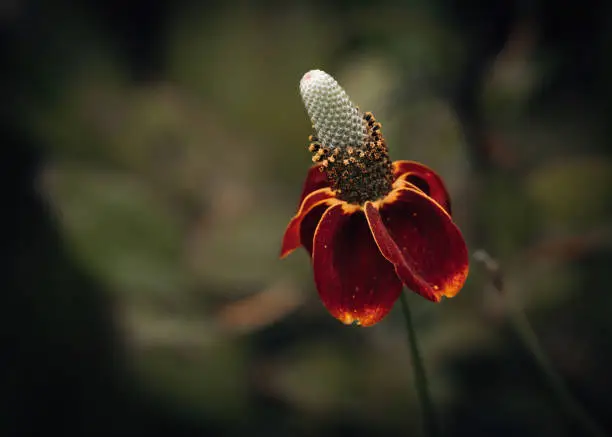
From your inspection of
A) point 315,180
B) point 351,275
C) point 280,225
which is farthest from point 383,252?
point 280,225

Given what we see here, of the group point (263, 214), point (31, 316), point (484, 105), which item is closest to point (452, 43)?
point (484, 105)

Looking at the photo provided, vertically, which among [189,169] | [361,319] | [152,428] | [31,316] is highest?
[361,319]

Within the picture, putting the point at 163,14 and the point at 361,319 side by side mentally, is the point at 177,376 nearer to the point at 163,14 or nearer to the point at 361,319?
the point at 361,319

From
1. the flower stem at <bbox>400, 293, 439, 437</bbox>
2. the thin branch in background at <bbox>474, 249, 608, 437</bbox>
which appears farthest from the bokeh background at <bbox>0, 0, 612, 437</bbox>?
the flower stem at <bbox>400, 293, 439, 437</bbox>

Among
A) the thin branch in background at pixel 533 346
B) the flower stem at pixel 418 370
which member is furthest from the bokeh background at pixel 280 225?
the flower stem at pixel 418 370

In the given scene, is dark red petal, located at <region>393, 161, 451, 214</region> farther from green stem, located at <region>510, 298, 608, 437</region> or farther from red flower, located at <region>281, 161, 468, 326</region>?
green stem, located at <region>510, 298, 608, 437</region>

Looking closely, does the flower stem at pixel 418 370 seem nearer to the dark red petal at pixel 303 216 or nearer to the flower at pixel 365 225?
the flower at pixel 365 225

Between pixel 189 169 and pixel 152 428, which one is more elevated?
pixel 189 169
